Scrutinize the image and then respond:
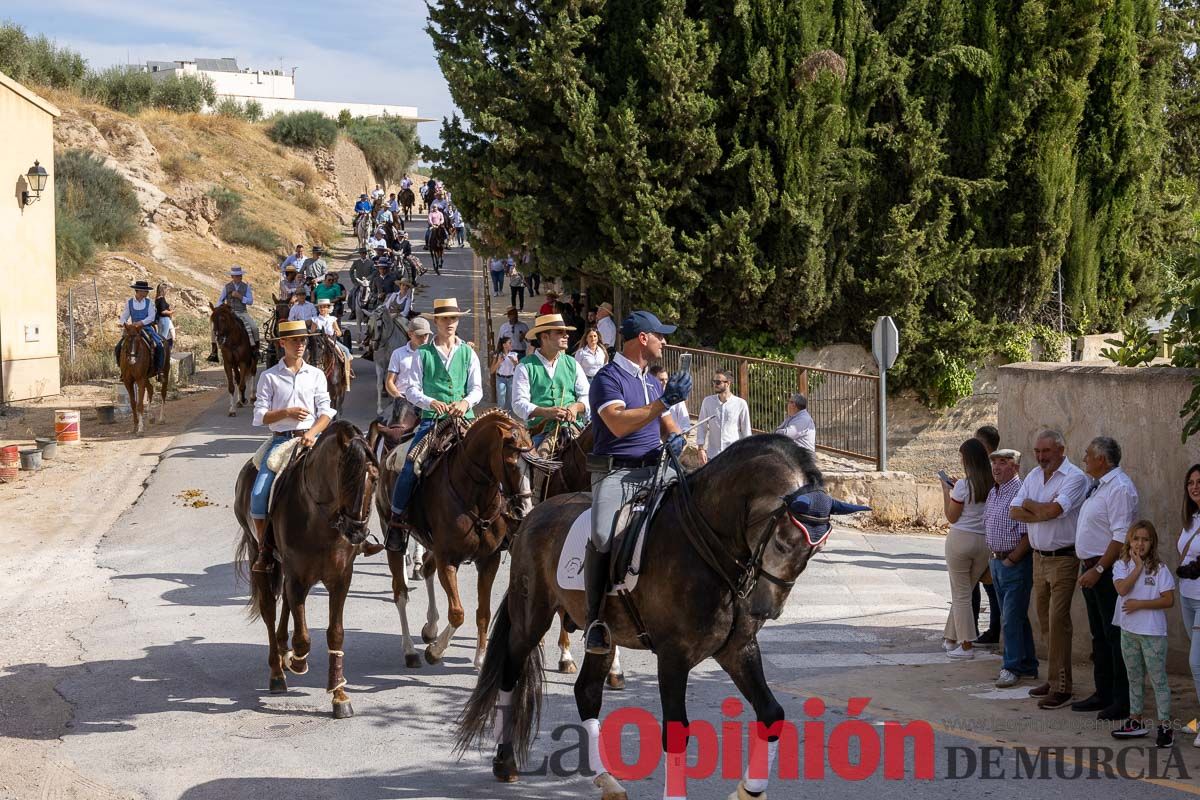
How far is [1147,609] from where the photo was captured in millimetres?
8031

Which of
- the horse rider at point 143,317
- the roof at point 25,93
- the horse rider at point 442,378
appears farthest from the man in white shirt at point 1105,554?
the roof at point 25,93

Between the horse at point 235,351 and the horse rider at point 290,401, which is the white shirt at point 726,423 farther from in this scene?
the horse at point 235,351

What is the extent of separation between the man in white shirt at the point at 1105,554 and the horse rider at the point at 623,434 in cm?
314

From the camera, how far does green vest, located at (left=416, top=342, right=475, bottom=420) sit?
35.7 ft

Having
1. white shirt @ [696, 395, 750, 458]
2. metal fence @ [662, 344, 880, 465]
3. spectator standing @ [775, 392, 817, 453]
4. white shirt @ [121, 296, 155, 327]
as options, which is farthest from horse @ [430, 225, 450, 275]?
spectator standing @ [775, 392, 817, 453]

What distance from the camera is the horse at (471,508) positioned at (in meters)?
9.52

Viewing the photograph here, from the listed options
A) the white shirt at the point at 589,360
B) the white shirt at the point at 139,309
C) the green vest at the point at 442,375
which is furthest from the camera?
the white shirt at the point at 139,309

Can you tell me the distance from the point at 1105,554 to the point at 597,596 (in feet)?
12.8

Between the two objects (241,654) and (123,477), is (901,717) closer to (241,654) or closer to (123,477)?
(241,654)

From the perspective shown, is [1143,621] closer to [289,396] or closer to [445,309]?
[445,309]

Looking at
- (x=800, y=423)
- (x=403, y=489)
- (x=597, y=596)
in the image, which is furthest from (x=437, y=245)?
(x=597, y=596)

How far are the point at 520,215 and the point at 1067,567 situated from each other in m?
14.3

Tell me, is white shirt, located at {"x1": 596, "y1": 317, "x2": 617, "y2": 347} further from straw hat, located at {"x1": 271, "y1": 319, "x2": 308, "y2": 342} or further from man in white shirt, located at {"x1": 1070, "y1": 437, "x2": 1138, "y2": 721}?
man in white shirt, located at {"x1": 1070, "y1": 437, "x2": 1138, "y2": 721}

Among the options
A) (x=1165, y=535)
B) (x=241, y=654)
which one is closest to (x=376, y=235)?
(x=241, y=654)
